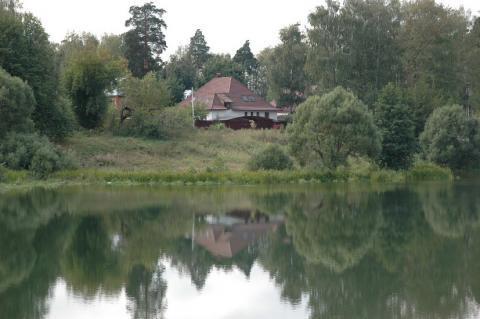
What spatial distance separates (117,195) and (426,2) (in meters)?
39.1

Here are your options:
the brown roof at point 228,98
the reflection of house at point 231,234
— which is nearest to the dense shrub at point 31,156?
the reflection of house at point 231,234

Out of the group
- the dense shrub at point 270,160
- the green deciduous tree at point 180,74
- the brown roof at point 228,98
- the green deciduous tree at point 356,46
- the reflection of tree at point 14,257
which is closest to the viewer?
the reflection of tree at point 14,257

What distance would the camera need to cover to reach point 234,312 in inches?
543

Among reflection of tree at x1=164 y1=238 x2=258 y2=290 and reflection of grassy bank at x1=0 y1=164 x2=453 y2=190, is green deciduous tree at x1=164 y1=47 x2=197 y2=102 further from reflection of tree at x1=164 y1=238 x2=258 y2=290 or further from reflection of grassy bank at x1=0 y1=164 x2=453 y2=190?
reflection of tree at x1=164 y1=238 x2=258 y2=290

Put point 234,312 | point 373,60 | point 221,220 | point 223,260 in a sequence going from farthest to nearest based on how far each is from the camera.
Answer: point 373,60 < point 221,220 < point 223,260 < point 234,312

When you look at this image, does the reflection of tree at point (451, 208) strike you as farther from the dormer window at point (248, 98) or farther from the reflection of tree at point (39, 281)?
the dormer window at point (248, 98)

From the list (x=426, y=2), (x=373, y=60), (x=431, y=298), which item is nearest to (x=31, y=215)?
(x=431, y=298)

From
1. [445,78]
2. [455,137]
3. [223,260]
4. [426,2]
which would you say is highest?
[426,2]

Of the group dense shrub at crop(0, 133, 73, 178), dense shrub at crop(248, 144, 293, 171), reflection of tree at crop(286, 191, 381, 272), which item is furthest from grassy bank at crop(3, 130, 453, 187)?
reflection of tree at crop(286, 191, 381, 272)

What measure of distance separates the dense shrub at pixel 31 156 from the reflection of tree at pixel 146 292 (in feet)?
77.6

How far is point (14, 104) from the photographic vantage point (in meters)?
41.0

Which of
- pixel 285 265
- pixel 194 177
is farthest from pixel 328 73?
pixel 285 265

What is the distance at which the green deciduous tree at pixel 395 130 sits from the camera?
4819 centimetres

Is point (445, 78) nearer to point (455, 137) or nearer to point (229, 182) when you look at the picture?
point (455, 137)
